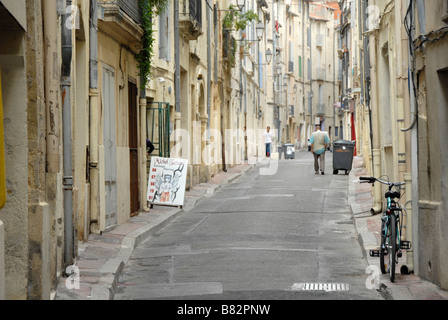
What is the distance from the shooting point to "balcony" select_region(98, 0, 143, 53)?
49.5 feet

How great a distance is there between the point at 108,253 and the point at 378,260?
3.71 m

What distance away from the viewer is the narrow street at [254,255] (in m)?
9.66

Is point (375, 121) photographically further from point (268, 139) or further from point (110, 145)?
point (268, 139)

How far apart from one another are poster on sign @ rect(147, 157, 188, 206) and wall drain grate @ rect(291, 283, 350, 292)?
29.6 ft

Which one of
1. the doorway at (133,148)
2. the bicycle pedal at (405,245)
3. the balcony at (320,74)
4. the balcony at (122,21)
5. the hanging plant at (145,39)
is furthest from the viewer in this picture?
the balcony at (320,74)

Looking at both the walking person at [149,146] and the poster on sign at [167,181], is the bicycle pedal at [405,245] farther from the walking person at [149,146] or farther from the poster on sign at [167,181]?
the walking person at [149,146]

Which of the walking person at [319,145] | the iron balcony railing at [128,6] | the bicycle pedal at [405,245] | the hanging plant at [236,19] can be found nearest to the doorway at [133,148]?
the iron balcony railing at [128,6]

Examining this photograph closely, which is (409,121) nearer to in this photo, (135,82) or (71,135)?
(71,135)

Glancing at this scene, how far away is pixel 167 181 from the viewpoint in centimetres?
1895

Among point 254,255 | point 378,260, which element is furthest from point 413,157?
point 254,255

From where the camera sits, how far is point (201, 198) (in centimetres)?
2262

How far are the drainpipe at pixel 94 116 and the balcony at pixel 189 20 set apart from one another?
9.77 m

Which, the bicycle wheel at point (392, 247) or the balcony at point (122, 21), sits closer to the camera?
the bicycle wheel at point (392, 247)
